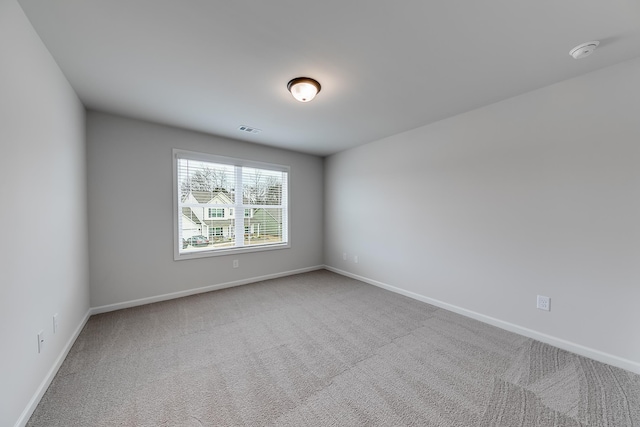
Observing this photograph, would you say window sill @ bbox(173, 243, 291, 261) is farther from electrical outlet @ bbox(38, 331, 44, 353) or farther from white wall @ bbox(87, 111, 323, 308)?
electrical outlet @ bbox(38, 331, 44, 353)

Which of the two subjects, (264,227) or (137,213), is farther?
(264,227)

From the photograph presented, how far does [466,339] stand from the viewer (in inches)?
91.7

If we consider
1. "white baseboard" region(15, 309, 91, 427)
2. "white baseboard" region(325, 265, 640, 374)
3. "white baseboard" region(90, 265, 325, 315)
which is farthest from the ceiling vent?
"white baseboard" region(325, 265, 640, 374)

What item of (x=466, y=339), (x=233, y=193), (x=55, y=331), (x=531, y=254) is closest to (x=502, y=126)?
(x=531, y=254)

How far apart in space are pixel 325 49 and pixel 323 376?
250cm

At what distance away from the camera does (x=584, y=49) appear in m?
1.72

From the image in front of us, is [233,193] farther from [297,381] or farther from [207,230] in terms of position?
[297,381]

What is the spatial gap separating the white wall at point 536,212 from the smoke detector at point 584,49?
0.46 metres

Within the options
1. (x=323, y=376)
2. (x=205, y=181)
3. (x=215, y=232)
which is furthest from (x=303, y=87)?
(x=215, y=232)

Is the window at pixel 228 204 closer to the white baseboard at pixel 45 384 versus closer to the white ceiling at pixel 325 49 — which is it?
the white ceiling at pixel 325 49

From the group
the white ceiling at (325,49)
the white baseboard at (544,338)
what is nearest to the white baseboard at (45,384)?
the white ceiling at (325,49)

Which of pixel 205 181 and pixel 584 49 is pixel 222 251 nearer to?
pixel 205 181

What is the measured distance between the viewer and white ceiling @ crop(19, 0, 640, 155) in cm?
142

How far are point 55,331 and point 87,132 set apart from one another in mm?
2224
